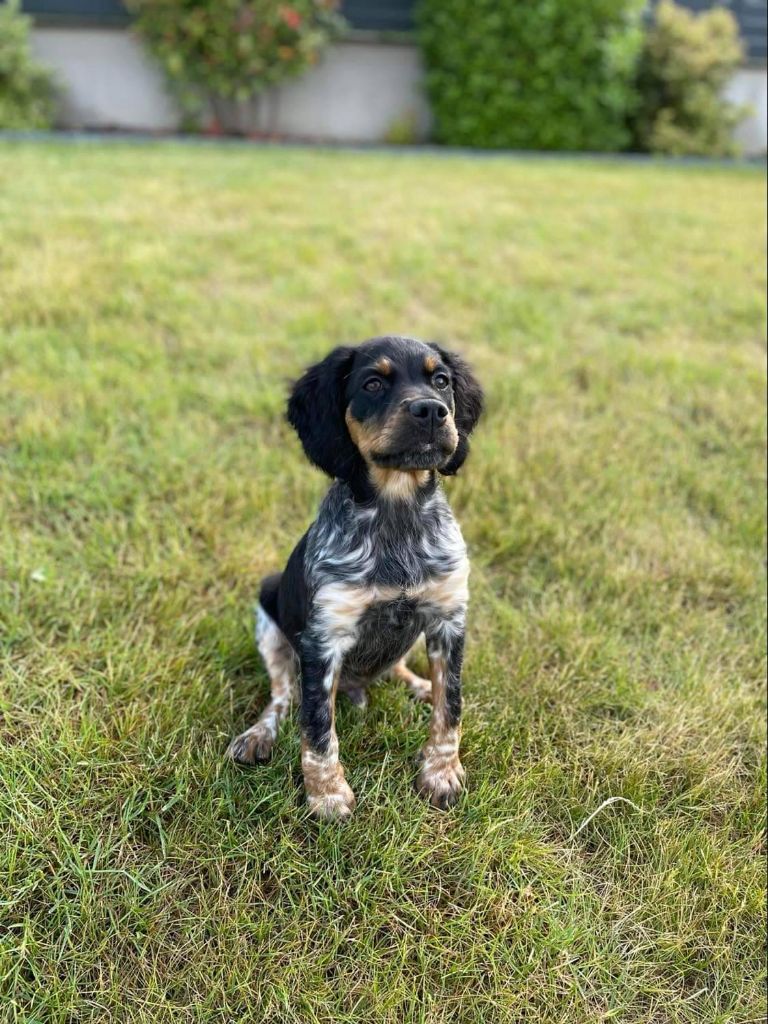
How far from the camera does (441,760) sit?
7.54ft

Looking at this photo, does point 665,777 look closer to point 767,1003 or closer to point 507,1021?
point 767,1003

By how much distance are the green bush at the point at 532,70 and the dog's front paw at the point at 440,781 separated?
11678mm

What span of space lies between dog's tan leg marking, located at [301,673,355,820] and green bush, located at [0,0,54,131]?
11297 mm

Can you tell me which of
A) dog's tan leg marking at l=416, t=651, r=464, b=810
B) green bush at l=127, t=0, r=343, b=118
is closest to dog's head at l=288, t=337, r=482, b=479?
dog's tan leg marking at l=416, t=651, r=464, b=810

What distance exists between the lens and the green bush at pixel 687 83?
11773 millimetres

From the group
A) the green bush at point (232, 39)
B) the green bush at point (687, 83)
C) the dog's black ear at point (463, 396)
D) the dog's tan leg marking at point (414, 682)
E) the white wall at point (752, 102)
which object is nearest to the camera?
the dog's black ear at point (463, 396)

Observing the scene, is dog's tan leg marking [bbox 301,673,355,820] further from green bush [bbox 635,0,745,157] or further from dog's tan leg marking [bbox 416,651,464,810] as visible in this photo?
green bush [bbox 635,0,745,157]

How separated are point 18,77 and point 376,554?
1143cm

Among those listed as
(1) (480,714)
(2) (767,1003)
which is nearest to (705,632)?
(1) (480,714)

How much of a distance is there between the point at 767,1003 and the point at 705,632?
139cm

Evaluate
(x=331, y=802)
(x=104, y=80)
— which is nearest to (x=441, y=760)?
(x=331, y=802)

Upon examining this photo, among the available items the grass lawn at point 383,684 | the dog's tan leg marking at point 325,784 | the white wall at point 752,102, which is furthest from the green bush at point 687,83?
the dog's tan leg marking at point 325,784

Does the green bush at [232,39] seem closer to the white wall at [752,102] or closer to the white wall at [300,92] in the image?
the white wall at [300,92]

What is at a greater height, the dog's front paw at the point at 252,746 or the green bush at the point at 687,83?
the green bush at the point at 687,83
